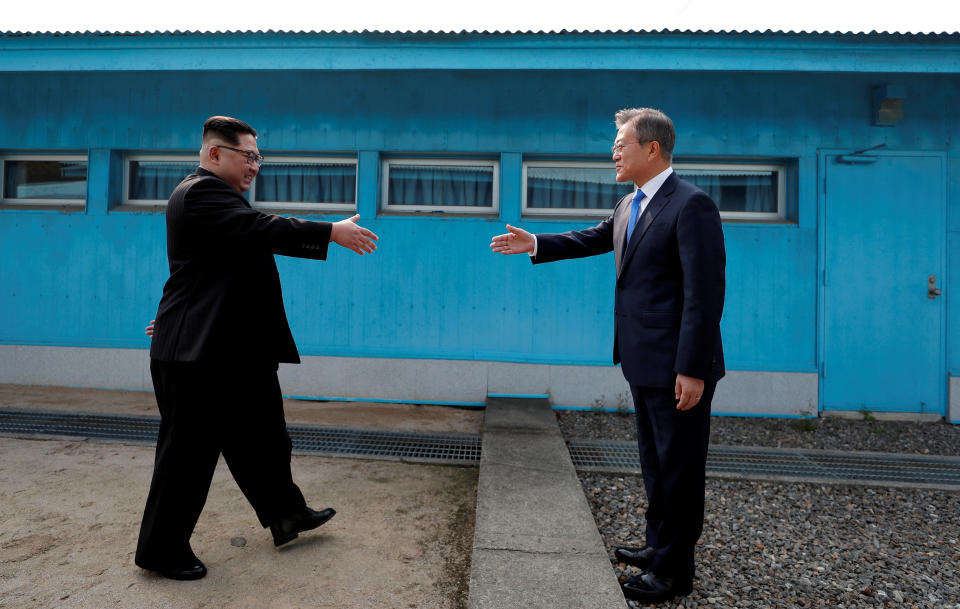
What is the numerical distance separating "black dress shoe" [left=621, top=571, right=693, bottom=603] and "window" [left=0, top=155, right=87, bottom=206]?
20.8ft

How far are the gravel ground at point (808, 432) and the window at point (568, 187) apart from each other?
6.64 ft

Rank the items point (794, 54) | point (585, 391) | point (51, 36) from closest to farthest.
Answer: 1. point (794, 54)
2. point (51, 36)
3. point (585, 391)

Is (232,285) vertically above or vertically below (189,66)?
below

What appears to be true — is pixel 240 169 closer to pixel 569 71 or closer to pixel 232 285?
pixel 232 285

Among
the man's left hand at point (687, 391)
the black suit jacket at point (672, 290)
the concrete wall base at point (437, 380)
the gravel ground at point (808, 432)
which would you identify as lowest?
the gravel ground at point (808, 432)

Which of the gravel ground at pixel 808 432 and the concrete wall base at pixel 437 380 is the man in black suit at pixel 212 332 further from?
the concrete wall base at pixel 437 380

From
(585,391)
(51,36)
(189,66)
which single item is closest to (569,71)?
(585,391)

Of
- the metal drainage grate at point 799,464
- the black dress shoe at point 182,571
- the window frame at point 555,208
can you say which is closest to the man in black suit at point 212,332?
the black dress shoe at point 182,571

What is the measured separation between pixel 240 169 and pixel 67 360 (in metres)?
4.66

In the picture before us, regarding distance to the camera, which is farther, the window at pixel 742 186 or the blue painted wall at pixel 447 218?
the window at pixel 742 186

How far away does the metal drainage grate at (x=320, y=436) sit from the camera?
3.95 meters

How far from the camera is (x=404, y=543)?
264 cm

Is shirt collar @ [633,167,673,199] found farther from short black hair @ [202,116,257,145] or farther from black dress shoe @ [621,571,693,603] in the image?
short black hair @ [202,116,257,145]

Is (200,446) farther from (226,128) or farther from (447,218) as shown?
(447,218)
